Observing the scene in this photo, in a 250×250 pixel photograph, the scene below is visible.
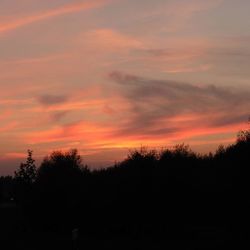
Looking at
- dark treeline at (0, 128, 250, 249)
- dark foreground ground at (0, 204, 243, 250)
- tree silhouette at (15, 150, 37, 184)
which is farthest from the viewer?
A: tree silhouette at (15, 150, 37, 184)

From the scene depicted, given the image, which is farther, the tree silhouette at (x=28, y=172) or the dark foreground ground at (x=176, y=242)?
the tree silhouette at (x=28, y=172)

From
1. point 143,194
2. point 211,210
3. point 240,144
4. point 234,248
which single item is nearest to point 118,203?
point 143,194

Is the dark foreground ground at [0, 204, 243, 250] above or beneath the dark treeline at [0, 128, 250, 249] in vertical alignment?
beneath

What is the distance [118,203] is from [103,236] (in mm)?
3464

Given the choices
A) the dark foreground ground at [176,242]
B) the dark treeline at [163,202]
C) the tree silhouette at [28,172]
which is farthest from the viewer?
the tree silhouette at [28,172]

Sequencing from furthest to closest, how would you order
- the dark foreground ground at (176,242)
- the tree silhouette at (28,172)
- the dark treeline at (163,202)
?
1. the tree silhouette at (28,172)
2. the dark treeline at (163,202)
3. the dark foreground ground at (176,242)

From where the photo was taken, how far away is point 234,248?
3669cm

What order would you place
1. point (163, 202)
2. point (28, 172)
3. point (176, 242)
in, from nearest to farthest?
point (176, 242), point (163, 202), point (28, 172)

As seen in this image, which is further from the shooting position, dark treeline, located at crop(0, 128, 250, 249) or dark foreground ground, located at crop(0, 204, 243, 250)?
dark treeline, located at crop(0, 128, 250, 249)

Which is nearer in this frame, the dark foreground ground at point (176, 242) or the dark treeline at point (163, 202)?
the dark foreground ground at point (176, 242)

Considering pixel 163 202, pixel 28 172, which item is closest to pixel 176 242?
pixel 163 202

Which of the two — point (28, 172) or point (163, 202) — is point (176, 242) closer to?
point (163, 202)

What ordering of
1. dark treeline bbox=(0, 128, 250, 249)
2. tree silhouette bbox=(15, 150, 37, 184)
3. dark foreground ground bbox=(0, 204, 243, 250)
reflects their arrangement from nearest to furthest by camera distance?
dark foreground ground bbox=(0, 204, 243, 250), dark treeline bbox=(0, 128, 250, 249), tree silhouette bbox=(15, 150, 37, 184)

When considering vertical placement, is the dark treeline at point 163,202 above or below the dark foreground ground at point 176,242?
above
